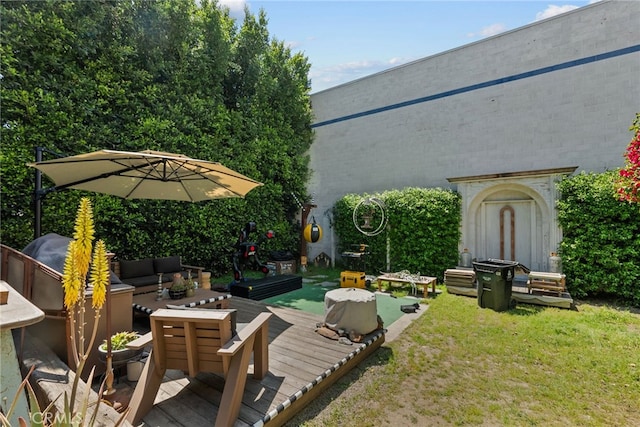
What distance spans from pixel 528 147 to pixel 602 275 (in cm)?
389

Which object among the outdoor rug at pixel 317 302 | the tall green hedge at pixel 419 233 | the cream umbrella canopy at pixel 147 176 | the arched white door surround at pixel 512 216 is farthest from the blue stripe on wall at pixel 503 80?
the cream umbrella canopy at pixel 147 176

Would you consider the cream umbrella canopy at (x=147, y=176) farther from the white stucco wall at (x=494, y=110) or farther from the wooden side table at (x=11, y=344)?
the white stucco wall at (x=494, y=110)

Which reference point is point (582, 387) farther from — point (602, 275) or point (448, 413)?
point (602, 275)

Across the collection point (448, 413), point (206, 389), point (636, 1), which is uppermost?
point (636, 1)

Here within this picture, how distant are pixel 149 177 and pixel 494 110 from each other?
9692 mm

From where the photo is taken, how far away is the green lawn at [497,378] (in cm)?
286

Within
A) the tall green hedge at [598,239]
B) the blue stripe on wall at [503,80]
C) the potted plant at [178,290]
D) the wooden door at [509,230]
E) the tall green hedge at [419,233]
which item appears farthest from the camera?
the tall green hedge at [419,233]

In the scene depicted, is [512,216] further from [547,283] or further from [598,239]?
[547,283]

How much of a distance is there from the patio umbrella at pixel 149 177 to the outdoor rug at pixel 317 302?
2.75 meters

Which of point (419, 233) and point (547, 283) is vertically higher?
point (419, 233)

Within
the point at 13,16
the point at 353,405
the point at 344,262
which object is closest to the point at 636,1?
the point at 344,262

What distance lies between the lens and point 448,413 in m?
2.92

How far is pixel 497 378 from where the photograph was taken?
3.54 m

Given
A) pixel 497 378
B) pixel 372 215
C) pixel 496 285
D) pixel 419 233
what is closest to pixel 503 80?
pixel 419 233
